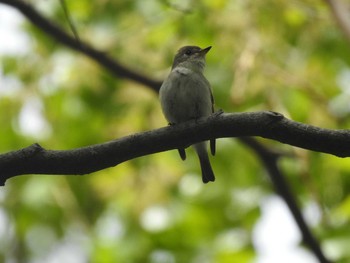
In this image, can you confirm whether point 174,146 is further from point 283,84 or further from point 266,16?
point 266,16

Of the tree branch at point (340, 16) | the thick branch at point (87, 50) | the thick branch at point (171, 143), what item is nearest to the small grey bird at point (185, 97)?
the thick branch at point (87, 50)

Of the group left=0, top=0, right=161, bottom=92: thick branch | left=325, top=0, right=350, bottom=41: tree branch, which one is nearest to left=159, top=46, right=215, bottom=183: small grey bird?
left=0, top=0, right=161, bottom=92: thick branch

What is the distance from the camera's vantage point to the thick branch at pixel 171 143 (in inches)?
131

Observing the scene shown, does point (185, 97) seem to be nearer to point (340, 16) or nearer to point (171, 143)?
point (340, 16)

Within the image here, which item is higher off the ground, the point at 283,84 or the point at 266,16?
the point at 266,16

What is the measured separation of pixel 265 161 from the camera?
19.9 ft

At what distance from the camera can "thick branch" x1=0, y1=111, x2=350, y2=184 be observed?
131 inches

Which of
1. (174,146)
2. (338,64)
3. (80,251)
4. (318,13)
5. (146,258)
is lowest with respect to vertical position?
(174,146)

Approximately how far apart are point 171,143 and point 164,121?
10.7 ft

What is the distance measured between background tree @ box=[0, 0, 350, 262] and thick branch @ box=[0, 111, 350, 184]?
265 cm

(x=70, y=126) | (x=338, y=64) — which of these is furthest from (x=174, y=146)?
(x=338, y=64)

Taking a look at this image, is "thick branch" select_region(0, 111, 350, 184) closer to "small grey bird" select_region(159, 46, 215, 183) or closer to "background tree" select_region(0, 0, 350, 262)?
"small grey bird" select_region(159, 46, 215, 183)

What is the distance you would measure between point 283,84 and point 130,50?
1732 millimetres

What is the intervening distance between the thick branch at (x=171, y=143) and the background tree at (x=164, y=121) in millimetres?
2647
